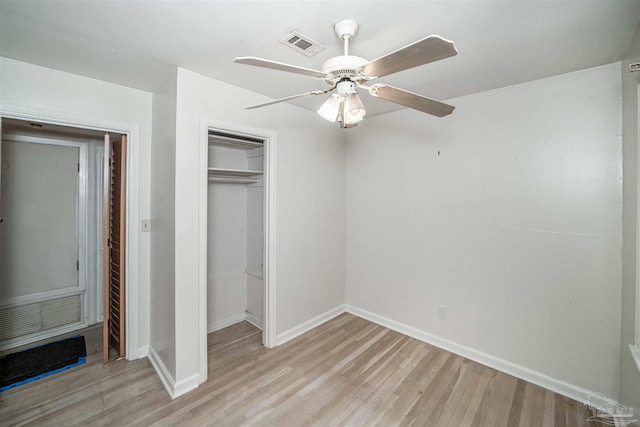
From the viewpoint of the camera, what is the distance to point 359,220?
10.9 ft

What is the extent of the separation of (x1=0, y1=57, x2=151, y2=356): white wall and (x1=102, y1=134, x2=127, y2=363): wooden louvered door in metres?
0.09

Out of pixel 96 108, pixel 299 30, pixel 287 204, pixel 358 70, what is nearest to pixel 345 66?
pixel 358 70

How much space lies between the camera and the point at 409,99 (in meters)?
1.48

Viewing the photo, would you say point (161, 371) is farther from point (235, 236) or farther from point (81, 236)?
point (81, 236)

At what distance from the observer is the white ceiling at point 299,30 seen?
133cm

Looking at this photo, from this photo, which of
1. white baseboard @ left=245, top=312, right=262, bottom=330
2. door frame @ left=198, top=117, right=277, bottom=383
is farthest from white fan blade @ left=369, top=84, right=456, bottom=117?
white baseboard @ left=245, top=312, right=262, bottom=330

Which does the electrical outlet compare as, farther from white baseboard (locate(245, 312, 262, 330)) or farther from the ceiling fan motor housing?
the ceiling fan motor housing

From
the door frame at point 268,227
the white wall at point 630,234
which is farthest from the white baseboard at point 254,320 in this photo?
the white wall at point 630,234

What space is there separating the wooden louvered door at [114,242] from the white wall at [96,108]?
85 millimetres

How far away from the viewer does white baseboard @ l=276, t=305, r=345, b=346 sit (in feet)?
8.99

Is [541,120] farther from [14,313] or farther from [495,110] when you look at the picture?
[14,313]

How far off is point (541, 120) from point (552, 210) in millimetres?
717

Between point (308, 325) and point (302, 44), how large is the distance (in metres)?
2.68

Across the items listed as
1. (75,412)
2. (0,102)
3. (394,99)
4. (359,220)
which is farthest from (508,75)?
(75,412)
